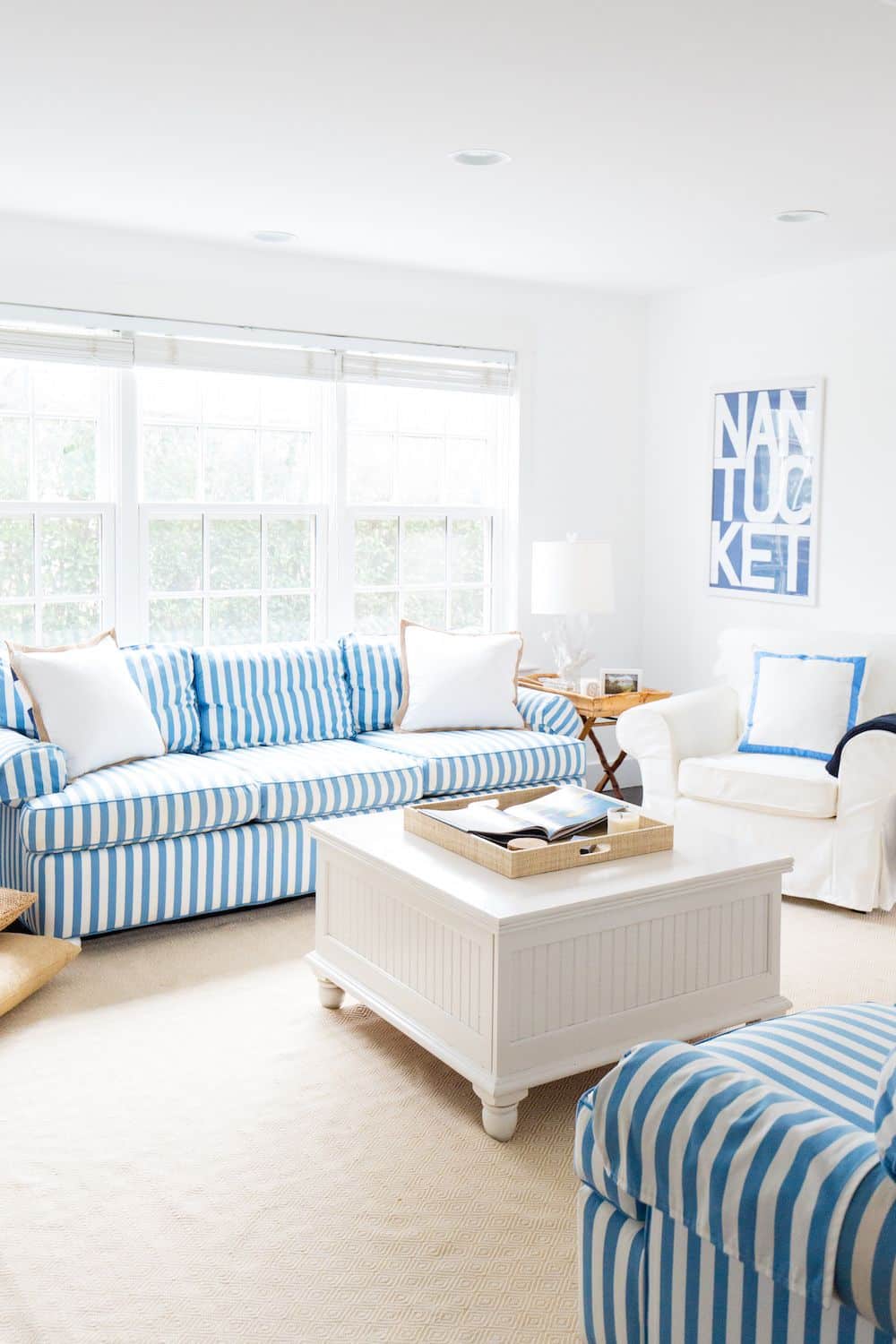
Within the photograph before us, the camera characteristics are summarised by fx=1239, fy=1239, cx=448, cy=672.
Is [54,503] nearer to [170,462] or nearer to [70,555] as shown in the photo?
[70,555]

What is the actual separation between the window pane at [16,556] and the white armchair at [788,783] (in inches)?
94.5

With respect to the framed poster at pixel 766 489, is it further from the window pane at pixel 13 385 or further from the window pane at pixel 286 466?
the window pane at pixel 13 385

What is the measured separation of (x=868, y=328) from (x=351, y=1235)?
415 cm

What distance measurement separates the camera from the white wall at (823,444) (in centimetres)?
509

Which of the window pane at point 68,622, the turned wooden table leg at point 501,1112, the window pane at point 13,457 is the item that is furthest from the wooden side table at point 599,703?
the turned wooden table leg at point 501,1112

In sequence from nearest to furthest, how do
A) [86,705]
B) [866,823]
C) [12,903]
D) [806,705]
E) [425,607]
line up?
[12,903] < [86,705] < [866,823] < [806,705] < [425,607]

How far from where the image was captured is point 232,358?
5090 mm

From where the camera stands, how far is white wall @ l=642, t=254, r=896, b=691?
16.7 ft

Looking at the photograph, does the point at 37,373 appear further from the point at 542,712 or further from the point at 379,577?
the point at 542,712

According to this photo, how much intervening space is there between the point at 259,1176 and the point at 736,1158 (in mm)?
1326

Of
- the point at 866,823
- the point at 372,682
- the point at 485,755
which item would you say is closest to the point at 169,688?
the point at 372,682

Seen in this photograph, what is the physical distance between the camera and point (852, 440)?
204 inches

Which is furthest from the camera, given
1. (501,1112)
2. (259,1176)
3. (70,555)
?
(70,555)

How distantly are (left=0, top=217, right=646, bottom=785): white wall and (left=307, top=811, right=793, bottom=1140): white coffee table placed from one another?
2610mm
